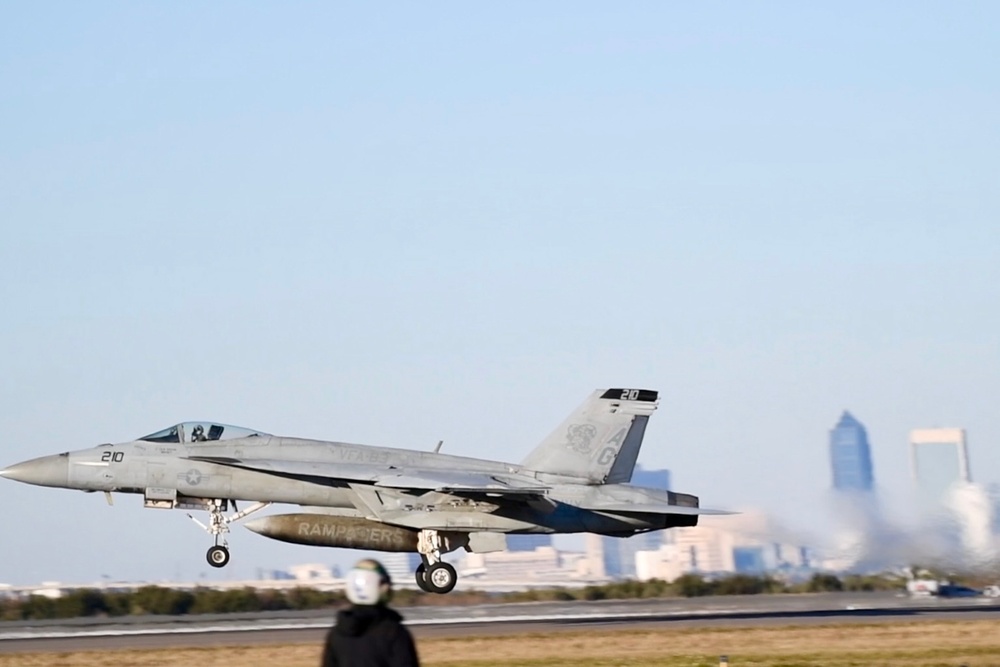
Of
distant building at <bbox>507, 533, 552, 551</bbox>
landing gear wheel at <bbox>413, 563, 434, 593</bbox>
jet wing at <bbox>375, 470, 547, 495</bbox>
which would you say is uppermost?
jet wing at <bbox>375, 470, 547, 495</bbox>

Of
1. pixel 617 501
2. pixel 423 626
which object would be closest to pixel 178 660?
pixel 423 626

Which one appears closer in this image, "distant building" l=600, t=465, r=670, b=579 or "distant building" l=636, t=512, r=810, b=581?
"distant building" l=636, t=512, r=810, b=581

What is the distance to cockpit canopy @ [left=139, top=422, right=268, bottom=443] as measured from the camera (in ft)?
88.3

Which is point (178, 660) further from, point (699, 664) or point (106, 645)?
point (699, 664)

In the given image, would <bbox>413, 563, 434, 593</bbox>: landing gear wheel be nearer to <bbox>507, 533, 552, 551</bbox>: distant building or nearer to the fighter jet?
the fighter jet

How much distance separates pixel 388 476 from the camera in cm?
2622

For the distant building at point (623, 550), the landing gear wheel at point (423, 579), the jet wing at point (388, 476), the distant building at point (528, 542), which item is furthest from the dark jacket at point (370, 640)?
the distant building at point (528, 542)

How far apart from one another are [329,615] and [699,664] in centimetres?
1410

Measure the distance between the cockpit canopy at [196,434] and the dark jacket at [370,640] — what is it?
19.8 metres

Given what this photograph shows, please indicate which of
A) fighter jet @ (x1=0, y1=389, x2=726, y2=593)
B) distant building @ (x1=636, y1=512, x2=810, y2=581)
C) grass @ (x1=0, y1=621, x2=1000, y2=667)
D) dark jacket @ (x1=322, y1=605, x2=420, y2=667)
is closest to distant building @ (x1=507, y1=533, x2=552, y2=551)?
distant building @ (x1=636, y1=512, x2=810, y2=581)

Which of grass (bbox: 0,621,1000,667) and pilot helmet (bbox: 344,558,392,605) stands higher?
pilot helmet (bbox: 344,558,392,605)

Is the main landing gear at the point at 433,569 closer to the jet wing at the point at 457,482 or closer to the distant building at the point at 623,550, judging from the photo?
the jet wing at the point at 457,482

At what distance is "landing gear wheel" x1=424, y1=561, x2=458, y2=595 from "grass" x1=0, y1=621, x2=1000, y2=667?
4591 mm

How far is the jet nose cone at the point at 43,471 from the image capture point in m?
26.6
